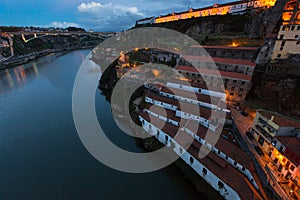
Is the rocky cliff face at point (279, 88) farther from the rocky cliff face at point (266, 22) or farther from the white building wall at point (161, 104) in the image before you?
the white building wall at point (161, 104)

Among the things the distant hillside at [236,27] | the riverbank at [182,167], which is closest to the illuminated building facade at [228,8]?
the distant hillside at [236,27]

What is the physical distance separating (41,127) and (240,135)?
78.9 feet

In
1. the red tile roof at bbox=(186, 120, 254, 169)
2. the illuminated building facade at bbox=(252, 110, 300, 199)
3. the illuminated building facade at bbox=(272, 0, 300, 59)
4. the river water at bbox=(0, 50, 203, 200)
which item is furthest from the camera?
the illuminated building facade at bbox=(272, 0, 300, 59)

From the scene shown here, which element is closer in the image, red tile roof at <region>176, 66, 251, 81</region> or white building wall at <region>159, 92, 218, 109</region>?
white building wall at <region>159, 92, 218, 109</region>

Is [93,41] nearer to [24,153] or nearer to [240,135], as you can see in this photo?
[24,153]

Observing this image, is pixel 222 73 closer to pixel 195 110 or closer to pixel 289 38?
pixel 195 110

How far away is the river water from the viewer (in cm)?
1196

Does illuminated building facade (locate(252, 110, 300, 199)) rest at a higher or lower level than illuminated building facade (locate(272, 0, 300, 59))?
lower

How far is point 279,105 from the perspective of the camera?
54.3 ft

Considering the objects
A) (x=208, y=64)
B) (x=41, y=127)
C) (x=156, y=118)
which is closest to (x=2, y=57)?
(x=41, y=127)

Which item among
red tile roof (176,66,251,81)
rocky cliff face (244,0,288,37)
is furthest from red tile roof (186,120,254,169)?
rocky cliff face (244,0,288,37)

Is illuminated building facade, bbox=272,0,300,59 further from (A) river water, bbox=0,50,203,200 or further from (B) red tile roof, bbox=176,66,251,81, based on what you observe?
(A) river water, bbox=0,50,203,200

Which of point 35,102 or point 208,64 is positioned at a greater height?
point 208,64

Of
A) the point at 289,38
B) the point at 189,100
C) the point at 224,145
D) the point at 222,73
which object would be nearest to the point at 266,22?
the point at 289,38
